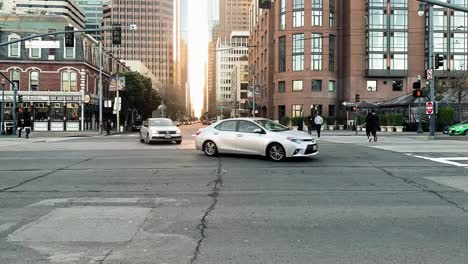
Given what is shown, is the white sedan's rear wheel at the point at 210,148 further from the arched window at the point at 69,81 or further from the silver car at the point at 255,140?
the arched window at the point at 69,81

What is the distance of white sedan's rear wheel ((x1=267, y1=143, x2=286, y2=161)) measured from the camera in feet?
49.3

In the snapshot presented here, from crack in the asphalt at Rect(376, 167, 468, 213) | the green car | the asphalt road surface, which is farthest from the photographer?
the green car

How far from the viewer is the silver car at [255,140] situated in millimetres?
14961

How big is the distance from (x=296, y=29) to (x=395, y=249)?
213 feet

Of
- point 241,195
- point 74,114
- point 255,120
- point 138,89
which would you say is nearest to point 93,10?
point 138,89

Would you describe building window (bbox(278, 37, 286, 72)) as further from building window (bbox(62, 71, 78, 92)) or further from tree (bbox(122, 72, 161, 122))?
building window (bbox(62, 71, 78, 92))

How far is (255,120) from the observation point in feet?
52.4

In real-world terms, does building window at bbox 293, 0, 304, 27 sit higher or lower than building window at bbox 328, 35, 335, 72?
higher

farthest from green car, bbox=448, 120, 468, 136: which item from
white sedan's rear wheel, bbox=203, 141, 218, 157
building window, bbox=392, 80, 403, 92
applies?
building window, bbox=392, 80, 403, 92

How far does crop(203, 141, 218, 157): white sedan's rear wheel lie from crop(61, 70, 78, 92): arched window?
131 feet

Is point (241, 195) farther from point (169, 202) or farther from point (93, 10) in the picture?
point (93, 10)

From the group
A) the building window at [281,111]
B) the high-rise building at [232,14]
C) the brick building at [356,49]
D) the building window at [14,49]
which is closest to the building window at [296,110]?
the brick building at [356,49]

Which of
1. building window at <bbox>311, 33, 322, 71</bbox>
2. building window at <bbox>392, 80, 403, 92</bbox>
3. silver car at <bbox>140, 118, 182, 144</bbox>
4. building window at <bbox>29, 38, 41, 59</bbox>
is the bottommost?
silver car at <bbox>140, 118, 182, 144</bbox>

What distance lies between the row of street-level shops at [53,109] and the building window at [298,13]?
106 ft
